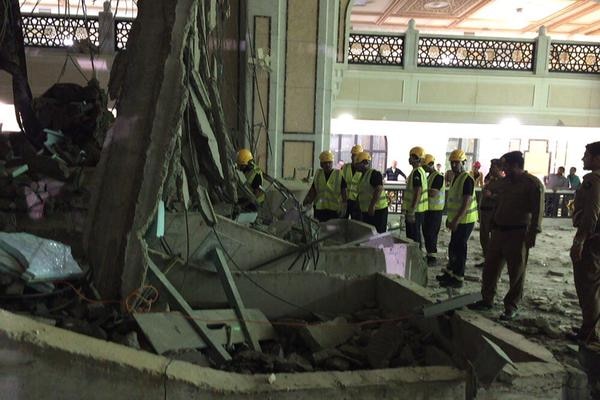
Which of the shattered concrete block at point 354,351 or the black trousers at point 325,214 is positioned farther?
the black trousers at point 325,214

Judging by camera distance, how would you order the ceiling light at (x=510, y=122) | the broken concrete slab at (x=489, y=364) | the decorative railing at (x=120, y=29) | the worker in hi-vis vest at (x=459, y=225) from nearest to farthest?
the broken concrete slab at (x=489, y=364) → the worker in hi-vis vest at (x=459, y=225) → the decorative railing at (x=120, y=29) → the ceiling light at (x=510, y=122)

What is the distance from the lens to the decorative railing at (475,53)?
14.6 m

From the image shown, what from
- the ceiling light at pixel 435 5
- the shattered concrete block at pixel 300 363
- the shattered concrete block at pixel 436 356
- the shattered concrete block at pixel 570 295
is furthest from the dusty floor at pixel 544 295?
the ceiling light at pixel 435 5

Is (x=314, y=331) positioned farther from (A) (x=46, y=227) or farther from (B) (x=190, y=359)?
(A) (x=46, y=227)

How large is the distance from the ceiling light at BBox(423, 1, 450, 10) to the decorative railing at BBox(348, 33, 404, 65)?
810 centimetres

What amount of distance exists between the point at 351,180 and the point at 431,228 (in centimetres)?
167

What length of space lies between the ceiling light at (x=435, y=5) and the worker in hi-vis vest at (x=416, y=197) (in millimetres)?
14983

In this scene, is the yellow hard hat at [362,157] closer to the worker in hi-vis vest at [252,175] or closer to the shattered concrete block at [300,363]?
the worker in hi-vis vest at [252,175]

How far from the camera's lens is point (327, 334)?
11.9 ft

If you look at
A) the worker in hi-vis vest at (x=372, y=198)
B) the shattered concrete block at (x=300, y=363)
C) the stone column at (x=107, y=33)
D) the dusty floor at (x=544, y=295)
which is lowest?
the dusty floor at (x=544, y=295)

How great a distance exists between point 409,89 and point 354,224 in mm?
8496

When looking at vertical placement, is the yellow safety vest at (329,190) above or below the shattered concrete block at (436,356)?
above

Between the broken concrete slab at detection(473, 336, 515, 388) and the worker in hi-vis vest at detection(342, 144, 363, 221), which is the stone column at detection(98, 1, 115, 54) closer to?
the worker in hi-vis vest at detection(342, 144, 363, 221)

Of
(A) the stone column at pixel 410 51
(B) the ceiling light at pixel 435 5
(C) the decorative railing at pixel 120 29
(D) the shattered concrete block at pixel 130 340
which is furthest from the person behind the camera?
(B) the ceiling light at pixel 435 5
